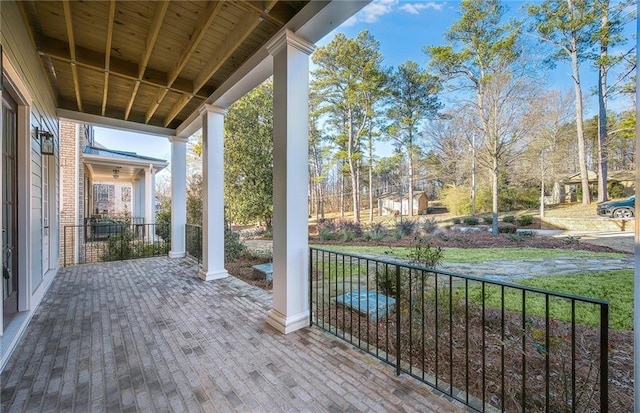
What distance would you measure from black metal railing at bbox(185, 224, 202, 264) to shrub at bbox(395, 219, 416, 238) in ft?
13.1

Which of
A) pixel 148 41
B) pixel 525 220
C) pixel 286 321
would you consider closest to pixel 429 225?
pixel 525 220

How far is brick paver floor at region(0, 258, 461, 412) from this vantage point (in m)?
1.61

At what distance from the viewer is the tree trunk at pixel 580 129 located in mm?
2756

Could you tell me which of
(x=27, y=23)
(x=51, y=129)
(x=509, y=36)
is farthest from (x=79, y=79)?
(x=509, y=36)

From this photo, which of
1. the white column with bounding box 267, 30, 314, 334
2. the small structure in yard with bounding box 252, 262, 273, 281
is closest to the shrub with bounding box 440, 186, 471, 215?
the white column with bounding box 267, 30, 314, 334

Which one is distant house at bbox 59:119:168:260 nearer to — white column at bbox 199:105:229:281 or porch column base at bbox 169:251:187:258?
porch column base at bbox 169:251:187:258

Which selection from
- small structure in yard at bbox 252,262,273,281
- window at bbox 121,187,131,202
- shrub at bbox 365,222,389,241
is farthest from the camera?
window at bbox 121,187,131,202

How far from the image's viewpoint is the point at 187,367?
77.7 inches

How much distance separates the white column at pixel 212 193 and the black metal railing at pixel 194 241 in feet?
3.65

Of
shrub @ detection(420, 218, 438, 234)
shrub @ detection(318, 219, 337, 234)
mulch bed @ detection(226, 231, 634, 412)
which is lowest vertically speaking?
mulch bed @ detection(226, 231, 634, 412)

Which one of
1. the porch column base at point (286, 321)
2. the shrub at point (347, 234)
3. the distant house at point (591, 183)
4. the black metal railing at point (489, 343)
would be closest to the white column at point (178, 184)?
the shrub at point (347, 234)

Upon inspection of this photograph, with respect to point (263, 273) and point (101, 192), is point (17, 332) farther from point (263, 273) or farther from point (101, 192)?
point (101, 192)

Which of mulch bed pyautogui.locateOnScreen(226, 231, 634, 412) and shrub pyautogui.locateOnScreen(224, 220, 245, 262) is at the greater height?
shrub pyautogui.locateOnScreen(224, 220, 245, 262)

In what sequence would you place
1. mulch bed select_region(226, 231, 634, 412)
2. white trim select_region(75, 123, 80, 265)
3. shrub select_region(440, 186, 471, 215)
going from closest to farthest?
mulch bed select_region(226, 231, 634, 412)
shrub select_region(440, 186, 471, 215)
white trim select_region(75, 123, 80, 265)
